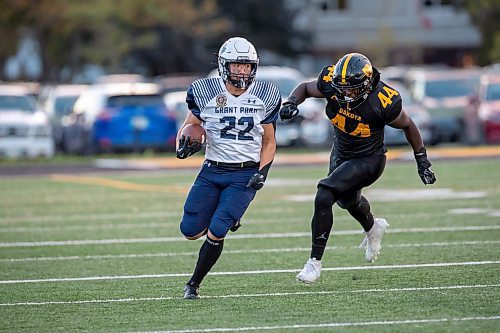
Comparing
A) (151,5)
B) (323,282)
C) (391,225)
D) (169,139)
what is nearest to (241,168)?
(323,282)

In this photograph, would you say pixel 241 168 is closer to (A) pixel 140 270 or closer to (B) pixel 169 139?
(A) pixel 140 270

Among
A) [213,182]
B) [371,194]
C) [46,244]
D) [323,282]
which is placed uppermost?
[213,182]

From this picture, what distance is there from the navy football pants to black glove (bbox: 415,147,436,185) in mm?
1333

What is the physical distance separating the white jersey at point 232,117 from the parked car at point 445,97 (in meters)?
19.8

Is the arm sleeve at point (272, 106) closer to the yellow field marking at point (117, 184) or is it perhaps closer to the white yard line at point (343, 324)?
the white yard line at point (343, 324)

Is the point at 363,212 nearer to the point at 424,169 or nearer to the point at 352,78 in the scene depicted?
the point at 424,169

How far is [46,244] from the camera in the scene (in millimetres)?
12117

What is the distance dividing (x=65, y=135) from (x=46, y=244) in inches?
628

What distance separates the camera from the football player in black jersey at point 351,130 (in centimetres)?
873

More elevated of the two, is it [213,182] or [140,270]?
[213,182]

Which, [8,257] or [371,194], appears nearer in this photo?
[8,257]

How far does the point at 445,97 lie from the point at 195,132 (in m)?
20.9

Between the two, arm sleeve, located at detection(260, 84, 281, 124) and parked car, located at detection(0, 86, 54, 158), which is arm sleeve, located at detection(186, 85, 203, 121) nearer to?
arm sleeve, located at detection(260, 84, 281, 124)

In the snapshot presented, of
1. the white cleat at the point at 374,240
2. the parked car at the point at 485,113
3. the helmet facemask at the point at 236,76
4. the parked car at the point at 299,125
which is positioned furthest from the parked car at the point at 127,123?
the helmet facemask at the point at 236,76
